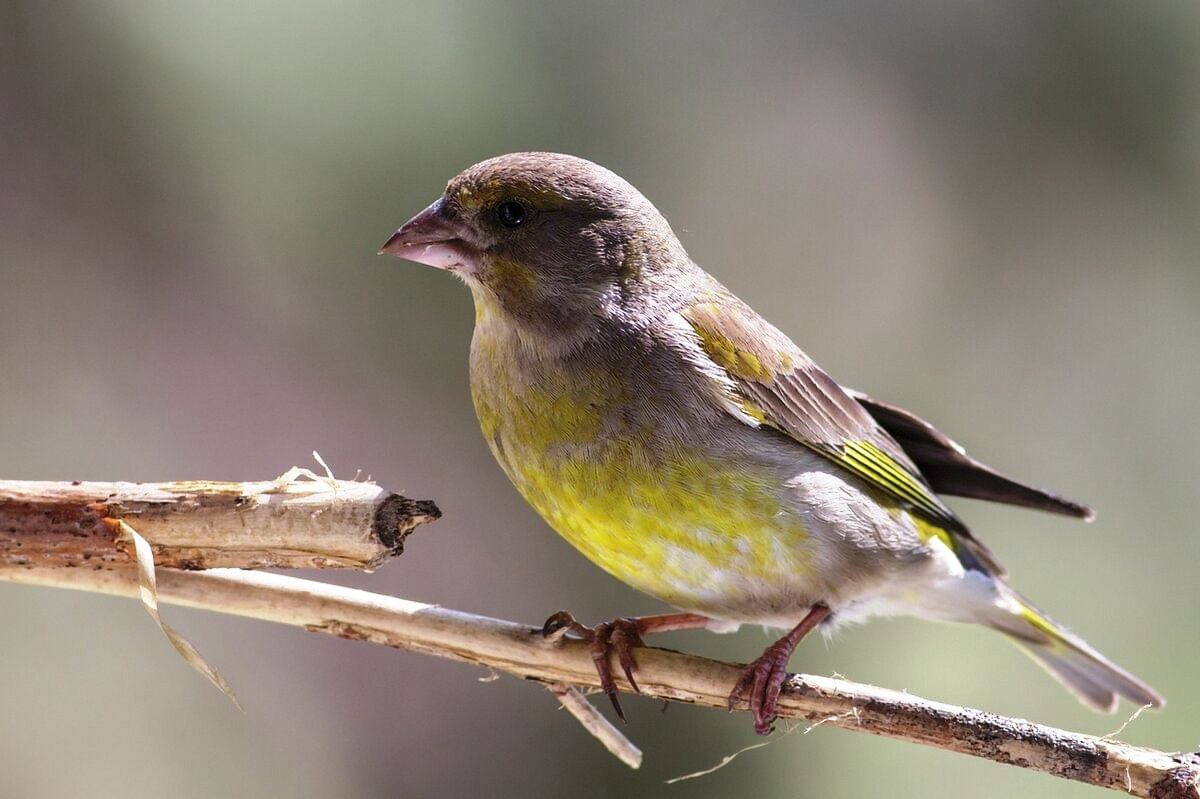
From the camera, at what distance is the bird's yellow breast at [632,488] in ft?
8.46

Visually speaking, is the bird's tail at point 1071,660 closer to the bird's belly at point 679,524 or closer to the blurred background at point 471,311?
the blurred background at point 471,311

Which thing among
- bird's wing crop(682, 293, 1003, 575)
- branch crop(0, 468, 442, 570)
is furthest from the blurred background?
branch crop(0, 468, 442, 570)

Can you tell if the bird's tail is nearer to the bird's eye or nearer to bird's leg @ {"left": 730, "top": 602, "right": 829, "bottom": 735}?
bird's leg @ {"left": 730, "top": 602, "right": 829, "bottom": 735}

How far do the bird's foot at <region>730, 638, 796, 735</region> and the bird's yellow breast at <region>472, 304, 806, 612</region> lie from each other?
0.62 ft

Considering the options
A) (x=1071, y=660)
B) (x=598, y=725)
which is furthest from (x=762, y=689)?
(x=1071, y=660)

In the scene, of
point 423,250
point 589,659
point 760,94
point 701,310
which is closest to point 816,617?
point 589,659

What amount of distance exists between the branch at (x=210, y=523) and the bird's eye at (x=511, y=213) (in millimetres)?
672

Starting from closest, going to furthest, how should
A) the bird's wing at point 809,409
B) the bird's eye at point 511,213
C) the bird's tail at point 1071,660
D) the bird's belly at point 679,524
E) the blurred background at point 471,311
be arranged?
the bird's belly at point 679,524, the bird's eye at point 511,213, the bird's wing at point 809,409, the bird's tail at point 1071,660, the blurred background at point 471,311

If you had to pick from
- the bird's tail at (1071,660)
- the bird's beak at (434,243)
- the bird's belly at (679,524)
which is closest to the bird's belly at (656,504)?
the bird's belly at (679,524)

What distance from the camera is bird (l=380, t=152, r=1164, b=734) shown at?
261 centimetres

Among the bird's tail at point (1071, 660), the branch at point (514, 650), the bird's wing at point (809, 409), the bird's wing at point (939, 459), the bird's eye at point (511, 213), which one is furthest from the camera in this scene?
the bird's tail at point (1071, 660)

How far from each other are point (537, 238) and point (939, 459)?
52.1 inches

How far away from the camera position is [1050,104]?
4965 millimetres

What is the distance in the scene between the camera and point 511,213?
2703 mm
